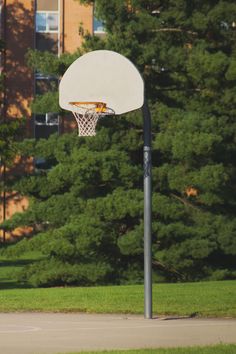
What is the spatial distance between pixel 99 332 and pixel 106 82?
5061 millimetres

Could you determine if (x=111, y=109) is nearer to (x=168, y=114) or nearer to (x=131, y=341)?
(x=131, y=341)

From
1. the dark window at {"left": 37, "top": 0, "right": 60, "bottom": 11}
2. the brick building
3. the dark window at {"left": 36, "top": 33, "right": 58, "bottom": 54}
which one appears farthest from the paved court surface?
the dark window at {"left": 37, "top": 0, "right": 60, "bottom": 11}

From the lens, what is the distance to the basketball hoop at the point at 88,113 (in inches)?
712

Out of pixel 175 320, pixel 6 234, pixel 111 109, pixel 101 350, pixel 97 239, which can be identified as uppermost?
pixel 111 109

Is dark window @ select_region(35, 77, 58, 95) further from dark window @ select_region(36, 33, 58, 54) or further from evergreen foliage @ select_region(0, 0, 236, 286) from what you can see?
evergreen foliage @ select_region(0, 0, 236, 286)

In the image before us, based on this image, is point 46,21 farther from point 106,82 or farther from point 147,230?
point 147,230

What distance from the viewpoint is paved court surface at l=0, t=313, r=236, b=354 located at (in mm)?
13211

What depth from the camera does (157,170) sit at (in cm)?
3189

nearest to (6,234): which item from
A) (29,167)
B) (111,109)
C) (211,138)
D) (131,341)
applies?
(29,167)

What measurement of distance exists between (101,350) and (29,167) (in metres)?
43.7

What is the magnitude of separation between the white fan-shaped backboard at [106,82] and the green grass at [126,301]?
3941 mm

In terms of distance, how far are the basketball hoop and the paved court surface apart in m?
3.90

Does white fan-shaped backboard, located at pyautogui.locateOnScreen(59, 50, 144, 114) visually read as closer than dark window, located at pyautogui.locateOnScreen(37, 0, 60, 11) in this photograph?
Yes

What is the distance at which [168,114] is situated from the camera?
3216 cm
